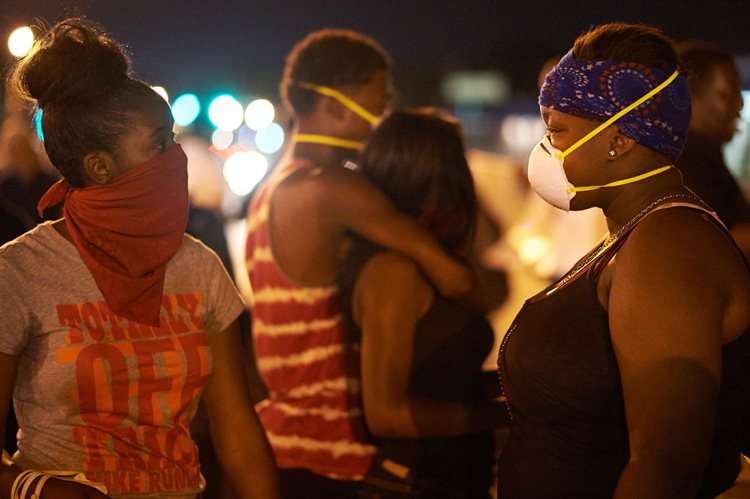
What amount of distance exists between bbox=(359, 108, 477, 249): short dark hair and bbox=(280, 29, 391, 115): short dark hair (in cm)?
57

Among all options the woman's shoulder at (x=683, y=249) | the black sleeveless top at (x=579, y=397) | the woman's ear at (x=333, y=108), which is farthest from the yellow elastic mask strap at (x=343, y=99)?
the woman's shoulder at (x=683, y=249)

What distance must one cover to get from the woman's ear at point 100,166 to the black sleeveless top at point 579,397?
1066 millimetres

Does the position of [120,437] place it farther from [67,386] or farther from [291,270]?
[291,270]

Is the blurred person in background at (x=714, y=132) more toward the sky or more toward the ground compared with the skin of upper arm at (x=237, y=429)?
more toward the sky

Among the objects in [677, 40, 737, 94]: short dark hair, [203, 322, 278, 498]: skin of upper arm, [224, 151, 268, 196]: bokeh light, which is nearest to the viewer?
[203, 322, 278, 498]: skin of upper arm

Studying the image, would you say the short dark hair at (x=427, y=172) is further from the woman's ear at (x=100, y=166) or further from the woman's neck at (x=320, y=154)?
the woman's ear at (x=100, y=166)

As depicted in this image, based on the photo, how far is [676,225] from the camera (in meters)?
2.07

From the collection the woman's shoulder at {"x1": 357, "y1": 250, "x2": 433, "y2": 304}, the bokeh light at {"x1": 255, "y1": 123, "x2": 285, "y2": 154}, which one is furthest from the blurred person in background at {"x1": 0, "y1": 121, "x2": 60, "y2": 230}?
the bokeh light at {"x1": 255, "y1": 123, "x2": 285, "y2": 154}

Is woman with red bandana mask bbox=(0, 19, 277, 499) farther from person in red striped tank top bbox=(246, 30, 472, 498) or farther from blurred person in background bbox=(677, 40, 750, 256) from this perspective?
blurred person in background bbox=(677, 40, 750, 256)

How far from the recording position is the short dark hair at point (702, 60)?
4637mm

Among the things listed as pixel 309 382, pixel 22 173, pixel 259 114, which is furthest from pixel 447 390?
pixel 259 114

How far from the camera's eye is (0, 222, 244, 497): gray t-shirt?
225cm

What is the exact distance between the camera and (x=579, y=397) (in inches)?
85.8

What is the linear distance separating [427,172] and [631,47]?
4.22 feet
